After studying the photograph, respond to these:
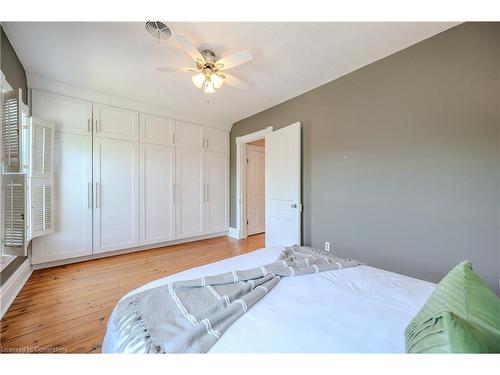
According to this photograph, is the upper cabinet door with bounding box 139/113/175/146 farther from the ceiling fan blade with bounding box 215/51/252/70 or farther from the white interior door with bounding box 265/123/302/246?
the ceiling fan blade with bounding box 215/51/252/70

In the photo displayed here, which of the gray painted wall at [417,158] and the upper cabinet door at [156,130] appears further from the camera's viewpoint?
the upper cabinet door at [156,130]

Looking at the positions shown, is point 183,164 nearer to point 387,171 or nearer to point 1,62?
point 1,62

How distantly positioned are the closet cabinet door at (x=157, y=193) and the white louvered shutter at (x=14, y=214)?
162cm

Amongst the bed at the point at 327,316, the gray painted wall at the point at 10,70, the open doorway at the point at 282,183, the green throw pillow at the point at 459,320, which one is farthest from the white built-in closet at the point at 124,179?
the green throw pillow at the point at 459,320

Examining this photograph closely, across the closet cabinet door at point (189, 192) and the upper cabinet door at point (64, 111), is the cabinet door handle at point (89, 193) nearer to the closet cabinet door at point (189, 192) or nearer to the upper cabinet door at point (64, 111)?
the upper cabinet door at point (64, 111)

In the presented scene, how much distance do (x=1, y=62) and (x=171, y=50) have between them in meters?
1.40

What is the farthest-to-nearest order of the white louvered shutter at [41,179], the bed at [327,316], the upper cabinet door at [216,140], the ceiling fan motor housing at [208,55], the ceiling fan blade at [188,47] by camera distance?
the upper cabinet door at [216,140] → the white louvered shutter at [41,179] → the ceiling fan motor housing at [208,55] → the ceiling fan blade at [188,47] → the bed at [327,316]

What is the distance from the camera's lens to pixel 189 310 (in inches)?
35.6

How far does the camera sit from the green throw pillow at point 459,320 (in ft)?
1.57

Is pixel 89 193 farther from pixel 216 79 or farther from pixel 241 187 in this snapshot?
pixel 241 187

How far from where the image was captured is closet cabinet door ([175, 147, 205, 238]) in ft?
12.3

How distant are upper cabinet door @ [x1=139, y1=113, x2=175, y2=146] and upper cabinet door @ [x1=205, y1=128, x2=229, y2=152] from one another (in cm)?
71

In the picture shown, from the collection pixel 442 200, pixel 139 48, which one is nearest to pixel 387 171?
pixel 442 200
